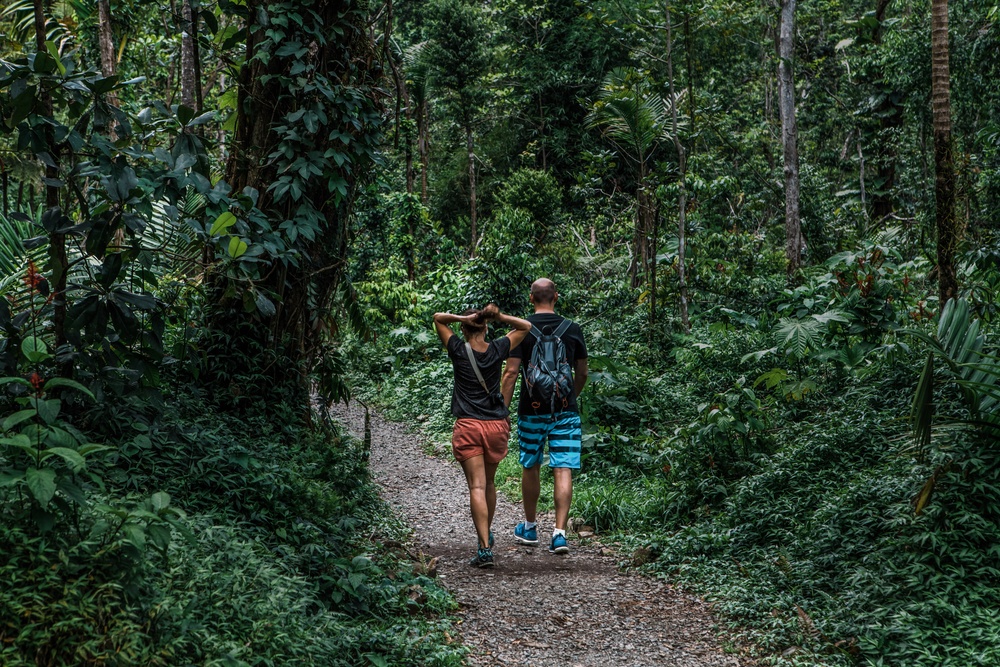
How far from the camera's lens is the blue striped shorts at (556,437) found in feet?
19.2

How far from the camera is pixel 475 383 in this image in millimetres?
5551

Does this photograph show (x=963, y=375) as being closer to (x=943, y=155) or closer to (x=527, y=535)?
(x=943, y=155)

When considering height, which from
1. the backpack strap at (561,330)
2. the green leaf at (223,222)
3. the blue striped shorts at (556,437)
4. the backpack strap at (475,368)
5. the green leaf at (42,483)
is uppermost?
the green leaf at (223,222)

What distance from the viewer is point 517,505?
7.73m

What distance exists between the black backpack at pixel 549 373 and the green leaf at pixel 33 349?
309cm

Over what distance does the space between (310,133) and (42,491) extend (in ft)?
11.7

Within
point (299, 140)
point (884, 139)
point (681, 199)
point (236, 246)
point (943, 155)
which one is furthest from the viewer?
point (884, 139)

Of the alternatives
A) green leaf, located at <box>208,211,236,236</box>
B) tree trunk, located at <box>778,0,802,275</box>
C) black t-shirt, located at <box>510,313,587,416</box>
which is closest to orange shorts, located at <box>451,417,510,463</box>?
black t-shirt, located at <box>510,313,587,416</box>

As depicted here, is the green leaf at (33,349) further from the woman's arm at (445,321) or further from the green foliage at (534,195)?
the green foliage at (534,195)

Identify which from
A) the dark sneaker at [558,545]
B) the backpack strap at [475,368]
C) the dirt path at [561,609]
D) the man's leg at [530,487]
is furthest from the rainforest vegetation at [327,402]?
the backpack strap at [475,368]

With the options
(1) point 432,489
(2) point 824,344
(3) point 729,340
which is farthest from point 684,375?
(1) point 432,489

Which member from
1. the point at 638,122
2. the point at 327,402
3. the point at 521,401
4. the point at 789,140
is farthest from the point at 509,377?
the point at 789,140

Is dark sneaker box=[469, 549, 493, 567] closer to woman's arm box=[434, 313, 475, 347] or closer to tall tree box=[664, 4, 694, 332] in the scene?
woman's arm box=[434, 313, 475, 347]

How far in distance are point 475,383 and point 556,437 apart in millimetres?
783
